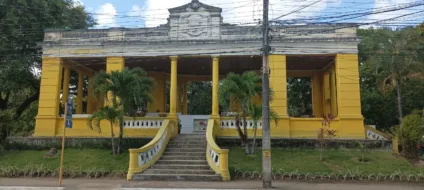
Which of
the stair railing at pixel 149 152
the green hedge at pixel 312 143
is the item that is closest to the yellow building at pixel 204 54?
the green hedge at pixel 312 143

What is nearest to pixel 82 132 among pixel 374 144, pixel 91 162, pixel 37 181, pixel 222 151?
pixel 91 162

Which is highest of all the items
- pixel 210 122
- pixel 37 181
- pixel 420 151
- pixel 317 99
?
pixel 317 99

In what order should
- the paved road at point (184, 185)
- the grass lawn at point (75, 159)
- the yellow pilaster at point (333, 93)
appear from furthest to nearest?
the yellow pilaster at point (333, 93) < the grass lawn at point (75, 159) < the paved road at point (184, 185)

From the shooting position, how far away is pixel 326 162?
1366 cm

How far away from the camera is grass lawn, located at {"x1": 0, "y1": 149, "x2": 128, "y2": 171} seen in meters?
13.7

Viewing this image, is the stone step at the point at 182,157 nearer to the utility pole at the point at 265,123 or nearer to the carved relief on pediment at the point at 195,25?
the utility pole at the point at 265,123

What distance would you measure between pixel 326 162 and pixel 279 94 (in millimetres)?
4449

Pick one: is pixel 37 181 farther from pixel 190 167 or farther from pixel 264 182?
pixel 264 182

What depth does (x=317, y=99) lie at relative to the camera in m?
22.3

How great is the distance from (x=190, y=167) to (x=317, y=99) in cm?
1215

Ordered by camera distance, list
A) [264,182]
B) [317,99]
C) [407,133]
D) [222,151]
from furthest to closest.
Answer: [317,99] < [407,133] < [222,151] < [264,182]

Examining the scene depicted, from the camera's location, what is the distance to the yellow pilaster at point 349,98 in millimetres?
16312

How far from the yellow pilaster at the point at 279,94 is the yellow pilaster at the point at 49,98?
1062cm

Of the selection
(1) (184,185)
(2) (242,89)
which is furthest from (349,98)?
(1) (184,185)
